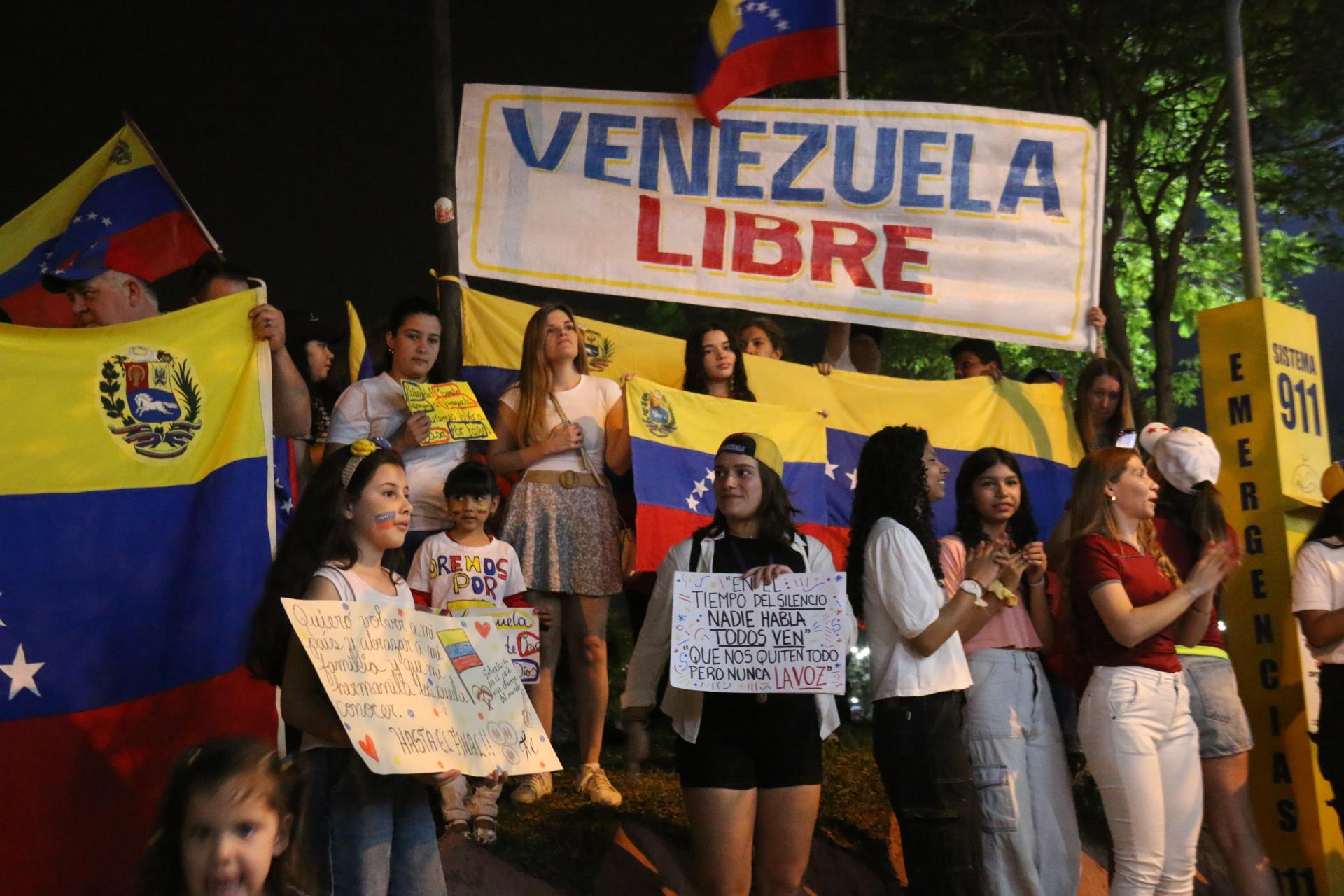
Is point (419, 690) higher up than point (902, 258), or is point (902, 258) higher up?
point (902, 258)

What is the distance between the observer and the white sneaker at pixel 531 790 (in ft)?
18.3

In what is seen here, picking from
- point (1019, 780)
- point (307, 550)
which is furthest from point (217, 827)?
point (1019, 780)

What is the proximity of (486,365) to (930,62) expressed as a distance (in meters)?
6.82

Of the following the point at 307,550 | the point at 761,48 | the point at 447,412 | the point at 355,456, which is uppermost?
the point at 761,48

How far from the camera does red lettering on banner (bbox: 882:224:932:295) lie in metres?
7.48

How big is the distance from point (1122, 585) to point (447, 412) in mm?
2857

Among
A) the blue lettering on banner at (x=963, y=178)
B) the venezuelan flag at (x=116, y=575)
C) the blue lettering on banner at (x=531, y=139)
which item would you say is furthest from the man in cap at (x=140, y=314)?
the blue lettering on banner at (x=963, y=178)

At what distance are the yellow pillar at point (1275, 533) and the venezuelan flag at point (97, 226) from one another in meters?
4.89

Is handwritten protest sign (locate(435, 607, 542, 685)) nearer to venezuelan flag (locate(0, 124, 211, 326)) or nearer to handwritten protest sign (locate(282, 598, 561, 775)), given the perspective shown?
handwritten protest sign (locate(282, 598, 561, 775))

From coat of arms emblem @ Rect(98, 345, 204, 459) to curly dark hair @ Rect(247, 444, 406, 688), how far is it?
44.7 inches

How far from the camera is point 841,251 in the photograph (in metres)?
7.46

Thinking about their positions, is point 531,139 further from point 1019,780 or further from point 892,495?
point 1019,780

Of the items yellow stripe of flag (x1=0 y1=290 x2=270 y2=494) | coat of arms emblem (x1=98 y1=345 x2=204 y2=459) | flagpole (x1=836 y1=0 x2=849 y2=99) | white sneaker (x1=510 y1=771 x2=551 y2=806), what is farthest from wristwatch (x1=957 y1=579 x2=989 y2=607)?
flagpole (x1=836 y1=0 x2=849 y2=99)

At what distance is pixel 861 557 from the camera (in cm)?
495
